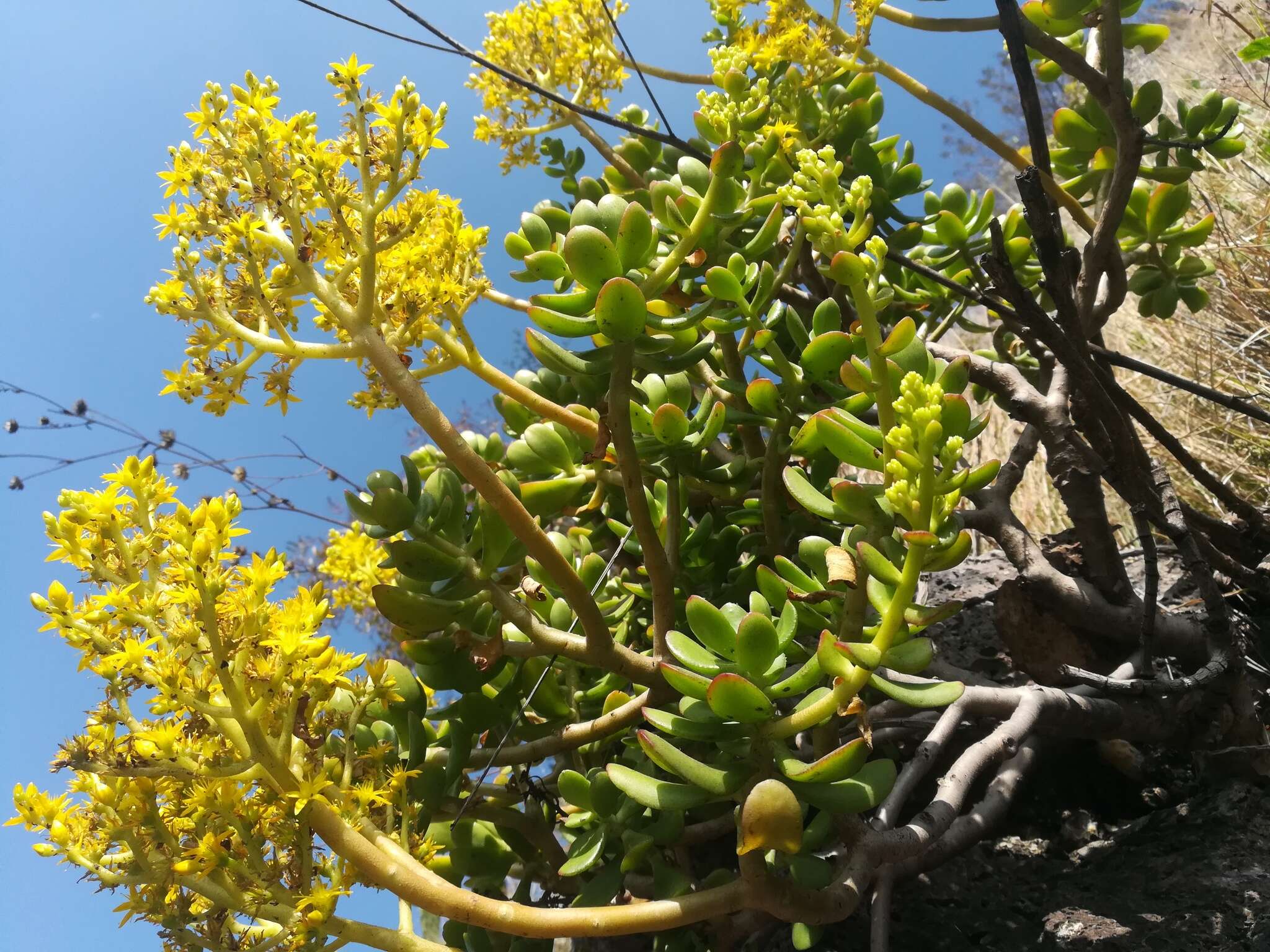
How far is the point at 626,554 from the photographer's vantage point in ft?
5.64

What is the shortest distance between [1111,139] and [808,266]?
0.63 meters

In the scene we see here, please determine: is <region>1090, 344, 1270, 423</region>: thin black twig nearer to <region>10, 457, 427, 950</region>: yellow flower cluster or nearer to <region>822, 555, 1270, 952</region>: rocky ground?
<region>822, 555, 1270, 952</region>: rocky ground

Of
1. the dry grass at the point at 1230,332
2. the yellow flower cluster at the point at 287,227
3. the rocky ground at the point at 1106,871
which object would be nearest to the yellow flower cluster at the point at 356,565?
the yellow flower cluster at the point at 287,227

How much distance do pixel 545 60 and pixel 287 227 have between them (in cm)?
102

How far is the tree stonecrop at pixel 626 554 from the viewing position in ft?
2.86

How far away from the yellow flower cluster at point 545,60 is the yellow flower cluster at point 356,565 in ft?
3.11

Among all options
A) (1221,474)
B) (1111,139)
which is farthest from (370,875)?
(1221,474)

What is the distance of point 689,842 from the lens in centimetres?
125

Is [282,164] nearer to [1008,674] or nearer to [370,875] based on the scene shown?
[370,875]

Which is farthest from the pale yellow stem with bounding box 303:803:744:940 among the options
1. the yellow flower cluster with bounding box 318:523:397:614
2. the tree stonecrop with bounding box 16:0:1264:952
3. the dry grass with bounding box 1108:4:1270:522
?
the dry grass with bounding box 1108:4:1270:522

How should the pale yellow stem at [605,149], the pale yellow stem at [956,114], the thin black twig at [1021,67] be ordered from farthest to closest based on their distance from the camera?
1. the pale yellow stem at [605,149]
2. the pale yellow stem at [956,114]
3. the thin black twig at [1021,67]

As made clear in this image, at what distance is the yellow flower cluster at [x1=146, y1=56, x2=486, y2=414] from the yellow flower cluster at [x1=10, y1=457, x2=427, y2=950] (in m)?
0.20

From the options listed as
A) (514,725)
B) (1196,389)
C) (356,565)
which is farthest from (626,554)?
(1196,389)

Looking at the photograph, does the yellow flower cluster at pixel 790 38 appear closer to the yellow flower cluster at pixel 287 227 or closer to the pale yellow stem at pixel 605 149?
the pale yellow stem at pixel 605 149
